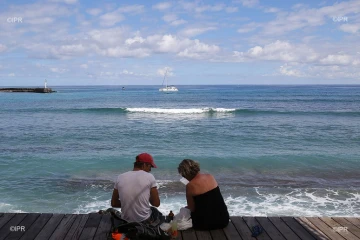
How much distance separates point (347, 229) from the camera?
16.6ft

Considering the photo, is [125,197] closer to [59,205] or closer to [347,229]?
[347,229]

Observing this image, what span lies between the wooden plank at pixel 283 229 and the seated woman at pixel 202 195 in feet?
3.22

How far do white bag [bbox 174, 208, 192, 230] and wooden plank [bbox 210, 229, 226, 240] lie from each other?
0.36 m

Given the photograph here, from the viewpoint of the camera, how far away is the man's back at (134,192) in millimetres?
4309

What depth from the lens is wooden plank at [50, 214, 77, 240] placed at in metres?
4.72

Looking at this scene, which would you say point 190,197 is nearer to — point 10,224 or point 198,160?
point 10,224

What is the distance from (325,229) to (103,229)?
344cm

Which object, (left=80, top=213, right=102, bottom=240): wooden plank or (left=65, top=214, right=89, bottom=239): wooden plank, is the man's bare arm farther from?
(left=65, top=214, right=89, bottom=239): wooden plank

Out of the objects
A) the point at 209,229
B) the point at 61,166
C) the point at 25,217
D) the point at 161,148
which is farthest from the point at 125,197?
the point at 161,148

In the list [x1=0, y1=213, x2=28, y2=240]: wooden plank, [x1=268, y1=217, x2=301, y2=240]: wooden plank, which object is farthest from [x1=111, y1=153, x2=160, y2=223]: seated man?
[x1=268, y1=217, x2=301, y2=240]: wooden plank

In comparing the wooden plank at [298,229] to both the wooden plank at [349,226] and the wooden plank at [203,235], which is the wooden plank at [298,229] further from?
the wooden plank at [203,235]

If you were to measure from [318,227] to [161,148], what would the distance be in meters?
12.0

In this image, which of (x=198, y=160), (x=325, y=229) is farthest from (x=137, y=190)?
(x=198, y=160)

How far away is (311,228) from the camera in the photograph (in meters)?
5.09
